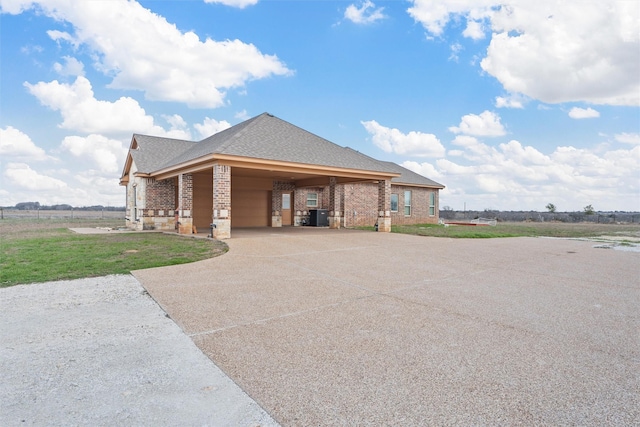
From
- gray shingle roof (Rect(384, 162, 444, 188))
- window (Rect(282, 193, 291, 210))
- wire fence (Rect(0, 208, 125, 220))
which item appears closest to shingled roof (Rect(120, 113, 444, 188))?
window (Rect(282, 193, 291, 210))

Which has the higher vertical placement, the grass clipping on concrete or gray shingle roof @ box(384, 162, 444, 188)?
gray shingle roof @ box(384, 162, 444, 188)

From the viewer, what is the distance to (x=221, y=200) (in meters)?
13.2

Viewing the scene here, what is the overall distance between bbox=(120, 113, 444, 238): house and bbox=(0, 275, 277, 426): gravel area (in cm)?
845

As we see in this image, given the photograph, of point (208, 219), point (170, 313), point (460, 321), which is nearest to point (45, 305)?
point (170, 313)

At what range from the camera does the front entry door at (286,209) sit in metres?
23.5

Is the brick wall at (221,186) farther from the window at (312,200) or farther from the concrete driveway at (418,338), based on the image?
the window at (312,200)

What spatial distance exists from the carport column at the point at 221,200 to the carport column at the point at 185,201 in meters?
2.91

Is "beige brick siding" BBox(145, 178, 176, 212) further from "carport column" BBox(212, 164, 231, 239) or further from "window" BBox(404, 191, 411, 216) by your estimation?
"window" BBox(404, 191, 411, 216)

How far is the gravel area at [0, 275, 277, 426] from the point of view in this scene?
267 centimetres

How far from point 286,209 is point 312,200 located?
197 cm

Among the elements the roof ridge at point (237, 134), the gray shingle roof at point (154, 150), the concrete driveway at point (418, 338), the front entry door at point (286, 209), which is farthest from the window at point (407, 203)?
the concrete driveway at point (418, 338)

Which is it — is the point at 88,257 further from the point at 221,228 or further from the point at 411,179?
the point at 411,179

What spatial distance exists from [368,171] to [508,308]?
12.1 metres

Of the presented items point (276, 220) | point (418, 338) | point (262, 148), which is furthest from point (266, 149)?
point (418, 338)
